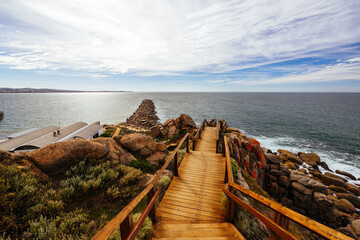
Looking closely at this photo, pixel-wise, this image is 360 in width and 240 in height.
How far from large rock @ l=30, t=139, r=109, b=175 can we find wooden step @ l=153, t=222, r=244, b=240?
4511mm

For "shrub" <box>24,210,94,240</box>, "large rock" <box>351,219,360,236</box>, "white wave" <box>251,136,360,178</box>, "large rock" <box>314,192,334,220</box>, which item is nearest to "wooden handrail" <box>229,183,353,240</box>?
"shrub" <box>24,210,94,240</box>

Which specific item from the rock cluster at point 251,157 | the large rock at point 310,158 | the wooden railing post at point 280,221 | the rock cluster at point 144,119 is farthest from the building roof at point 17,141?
the large rock at point 310,158

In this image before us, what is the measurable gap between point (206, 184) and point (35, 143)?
17.9m

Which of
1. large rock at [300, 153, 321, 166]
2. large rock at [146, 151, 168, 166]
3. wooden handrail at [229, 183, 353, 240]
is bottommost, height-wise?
large rock at [300, 153, 321, 166]

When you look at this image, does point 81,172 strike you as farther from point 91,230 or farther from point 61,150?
point 91,230

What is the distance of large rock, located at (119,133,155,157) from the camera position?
919 cm

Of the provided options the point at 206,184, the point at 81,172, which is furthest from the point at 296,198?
the point at 81,172

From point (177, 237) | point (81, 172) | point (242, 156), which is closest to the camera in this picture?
point (177, 237)

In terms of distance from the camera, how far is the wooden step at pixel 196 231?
3801 millimetres

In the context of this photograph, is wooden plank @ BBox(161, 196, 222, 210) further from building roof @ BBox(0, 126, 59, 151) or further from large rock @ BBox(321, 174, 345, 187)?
large rock @ BBox(321, 174, 345, 187)

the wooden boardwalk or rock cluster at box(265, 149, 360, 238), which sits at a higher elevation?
the wooden boardwalk

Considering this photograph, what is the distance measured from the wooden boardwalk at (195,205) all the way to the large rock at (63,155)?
3948 mm

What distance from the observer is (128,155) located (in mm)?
8586

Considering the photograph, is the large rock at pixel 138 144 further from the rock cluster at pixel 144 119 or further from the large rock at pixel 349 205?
the rock cluster at pixel 144 119
